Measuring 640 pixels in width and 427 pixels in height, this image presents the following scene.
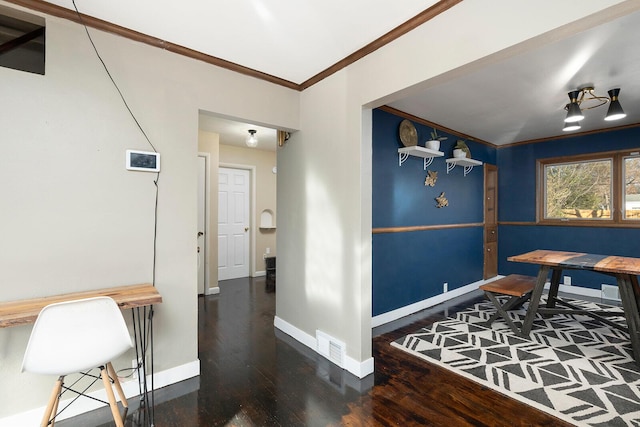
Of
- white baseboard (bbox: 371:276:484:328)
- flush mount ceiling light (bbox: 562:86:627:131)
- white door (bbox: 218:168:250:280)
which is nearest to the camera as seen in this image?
flush mount ceiling light (bbox: 562:86:627:131)

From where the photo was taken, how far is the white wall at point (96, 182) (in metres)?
1.68

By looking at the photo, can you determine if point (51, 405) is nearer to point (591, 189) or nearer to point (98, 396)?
point (98, 396)

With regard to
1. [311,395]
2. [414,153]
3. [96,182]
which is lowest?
[311,395]

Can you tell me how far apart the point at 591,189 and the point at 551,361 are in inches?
130

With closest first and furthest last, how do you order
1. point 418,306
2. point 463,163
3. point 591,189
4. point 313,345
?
point 313,345 → point 418,306 → point 463,163 → point 591,189

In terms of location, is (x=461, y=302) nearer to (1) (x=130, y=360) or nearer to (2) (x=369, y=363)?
(2) (x=369, y=363)

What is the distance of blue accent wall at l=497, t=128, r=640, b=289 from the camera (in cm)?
409

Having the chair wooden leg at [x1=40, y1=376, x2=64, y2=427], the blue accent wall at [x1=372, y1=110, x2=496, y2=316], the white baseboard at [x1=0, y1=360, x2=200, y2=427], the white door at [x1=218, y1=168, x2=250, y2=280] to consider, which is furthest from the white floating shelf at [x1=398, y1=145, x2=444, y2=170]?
the chair wooden leg at [x1=40, y1=376, x2=64, y2=427]

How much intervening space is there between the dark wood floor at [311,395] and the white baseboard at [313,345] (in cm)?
5

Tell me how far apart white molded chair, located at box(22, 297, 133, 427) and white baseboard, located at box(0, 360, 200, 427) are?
0.36 meters

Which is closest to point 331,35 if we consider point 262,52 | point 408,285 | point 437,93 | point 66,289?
Result: point 262,52

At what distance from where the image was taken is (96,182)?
6.24ft

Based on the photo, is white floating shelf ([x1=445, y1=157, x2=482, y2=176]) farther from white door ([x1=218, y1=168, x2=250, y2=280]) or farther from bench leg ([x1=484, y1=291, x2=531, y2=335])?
white door ([x1=218, y1=168, x2=250, y2=280])

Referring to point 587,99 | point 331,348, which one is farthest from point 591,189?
point 331,348
